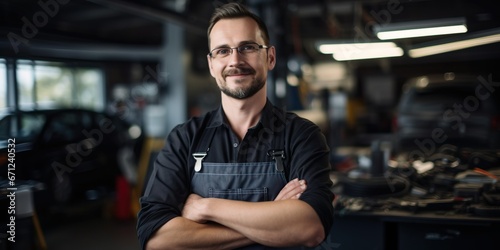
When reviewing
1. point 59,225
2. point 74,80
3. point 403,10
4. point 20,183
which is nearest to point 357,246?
point 403,10

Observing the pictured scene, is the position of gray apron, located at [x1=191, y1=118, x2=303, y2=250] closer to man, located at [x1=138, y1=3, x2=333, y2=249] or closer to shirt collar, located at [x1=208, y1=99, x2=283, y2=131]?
man, located at [x1=138, y1=3, x2=333, y2=249]

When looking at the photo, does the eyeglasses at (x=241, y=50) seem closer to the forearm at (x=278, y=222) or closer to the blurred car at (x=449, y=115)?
the forearm at (x=278, y=222)

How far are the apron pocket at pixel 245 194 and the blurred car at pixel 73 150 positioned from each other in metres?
2.30

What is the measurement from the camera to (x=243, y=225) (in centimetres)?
149

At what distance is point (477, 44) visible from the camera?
295cm

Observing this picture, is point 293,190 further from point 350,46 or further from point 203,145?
point 350,46

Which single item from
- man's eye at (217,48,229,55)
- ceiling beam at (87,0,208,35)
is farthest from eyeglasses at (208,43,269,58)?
ceiling beam at (87,0,208,35)

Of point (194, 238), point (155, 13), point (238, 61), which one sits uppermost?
point (155, 13)

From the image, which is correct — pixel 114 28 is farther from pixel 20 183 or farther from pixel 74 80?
pixel 20 183

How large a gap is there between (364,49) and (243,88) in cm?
232

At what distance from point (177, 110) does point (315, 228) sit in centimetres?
590

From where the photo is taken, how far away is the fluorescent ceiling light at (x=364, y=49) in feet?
11.4

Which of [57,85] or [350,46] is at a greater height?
[350,46]

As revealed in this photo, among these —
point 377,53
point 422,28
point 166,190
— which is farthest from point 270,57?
point 377,53
